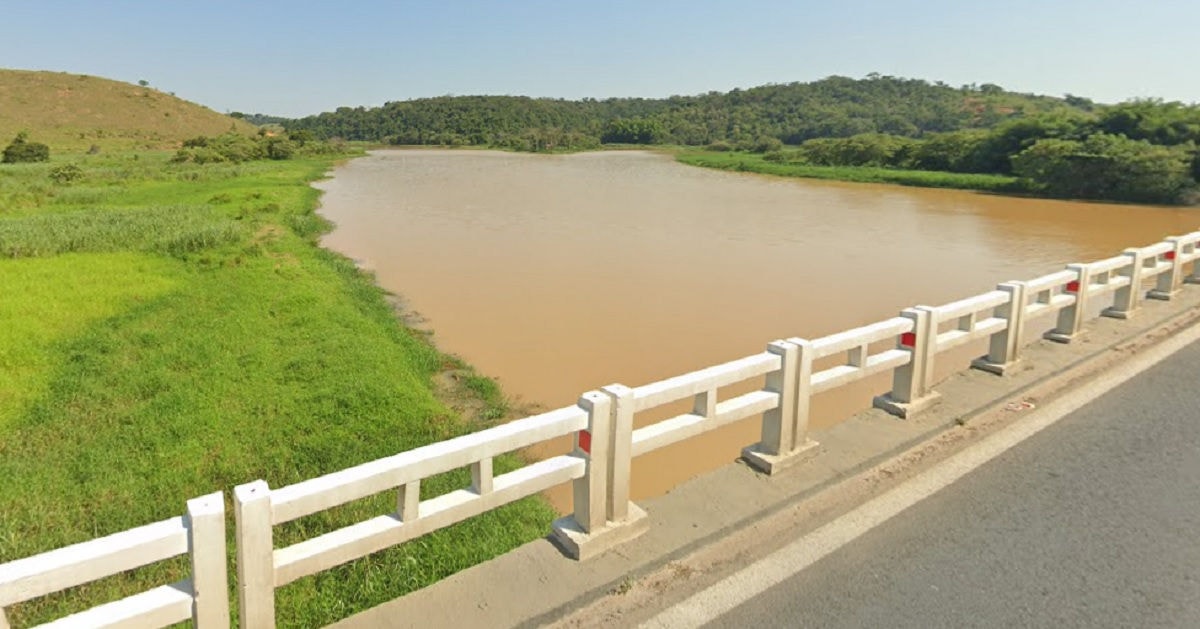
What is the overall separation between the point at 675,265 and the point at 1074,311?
12.4 meters

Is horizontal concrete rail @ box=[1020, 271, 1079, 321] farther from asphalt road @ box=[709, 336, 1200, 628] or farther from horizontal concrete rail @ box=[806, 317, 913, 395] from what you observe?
horizontal concrete rail @ box=[806, 317, 913, 395]

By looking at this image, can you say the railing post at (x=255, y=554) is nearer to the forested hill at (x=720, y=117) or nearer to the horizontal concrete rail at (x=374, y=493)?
the horizontal concrete rail at (x=374, y=493)

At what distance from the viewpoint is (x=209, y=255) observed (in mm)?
16219

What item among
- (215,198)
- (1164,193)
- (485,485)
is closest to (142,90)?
(215,198)

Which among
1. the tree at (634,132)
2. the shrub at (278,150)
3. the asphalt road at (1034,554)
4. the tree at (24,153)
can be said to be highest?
the tree at (634,132)

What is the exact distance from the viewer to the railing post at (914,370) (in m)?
5.68

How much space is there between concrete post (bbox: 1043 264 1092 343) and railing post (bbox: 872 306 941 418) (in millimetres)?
2825

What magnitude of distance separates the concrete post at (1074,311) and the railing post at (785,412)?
14.3ft

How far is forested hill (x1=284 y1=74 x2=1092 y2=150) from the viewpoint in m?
118

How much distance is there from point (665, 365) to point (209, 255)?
420 inches

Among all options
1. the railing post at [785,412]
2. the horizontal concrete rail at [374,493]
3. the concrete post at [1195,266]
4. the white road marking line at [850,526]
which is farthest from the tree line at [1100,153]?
the horizontal concrete rail at [374,493]

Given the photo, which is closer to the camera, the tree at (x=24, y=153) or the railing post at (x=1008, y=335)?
the railing post at (x=1008, y=335)

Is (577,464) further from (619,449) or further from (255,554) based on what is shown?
(255,554)

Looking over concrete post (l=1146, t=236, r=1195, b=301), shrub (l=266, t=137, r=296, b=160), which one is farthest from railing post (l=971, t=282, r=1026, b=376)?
shrub (l=266, t=137, r=296, b=160)
